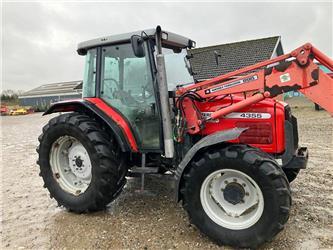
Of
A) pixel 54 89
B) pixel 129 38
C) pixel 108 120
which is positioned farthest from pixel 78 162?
pixel 54 89

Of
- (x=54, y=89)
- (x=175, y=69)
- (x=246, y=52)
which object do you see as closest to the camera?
(x=175, y=69)

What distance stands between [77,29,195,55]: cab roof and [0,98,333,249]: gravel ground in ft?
7.18

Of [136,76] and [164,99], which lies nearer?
[164,99]

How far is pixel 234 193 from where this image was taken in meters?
3.21

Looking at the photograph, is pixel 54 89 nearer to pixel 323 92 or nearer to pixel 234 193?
pixel 234 193

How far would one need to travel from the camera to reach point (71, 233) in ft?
11.6

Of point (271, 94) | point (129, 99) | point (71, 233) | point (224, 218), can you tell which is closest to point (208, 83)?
point (271, 94)

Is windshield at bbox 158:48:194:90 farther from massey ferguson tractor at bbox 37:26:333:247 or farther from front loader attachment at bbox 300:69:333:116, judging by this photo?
front loader attachment at bbox 300:69:333:116

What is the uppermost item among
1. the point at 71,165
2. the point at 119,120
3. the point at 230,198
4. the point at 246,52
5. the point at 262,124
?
the point at 246,52

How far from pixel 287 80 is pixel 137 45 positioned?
1.64 meters

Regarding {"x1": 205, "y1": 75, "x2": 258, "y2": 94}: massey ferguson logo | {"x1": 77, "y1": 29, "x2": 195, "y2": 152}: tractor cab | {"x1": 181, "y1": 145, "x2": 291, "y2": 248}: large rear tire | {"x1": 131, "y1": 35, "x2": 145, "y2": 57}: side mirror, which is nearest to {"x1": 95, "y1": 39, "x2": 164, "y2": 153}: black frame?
{"x1": 77, "y1": 29, "x2": 195, "y2": 152}: tractor cab

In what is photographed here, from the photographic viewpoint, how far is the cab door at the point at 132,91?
3857 mm

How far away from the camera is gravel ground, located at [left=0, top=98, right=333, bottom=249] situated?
3.26 meters

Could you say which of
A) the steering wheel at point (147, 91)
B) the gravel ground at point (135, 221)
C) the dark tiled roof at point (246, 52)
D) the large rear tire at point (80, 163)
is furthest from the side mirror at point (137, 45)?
the dark tiled roof at point (246, 52)
